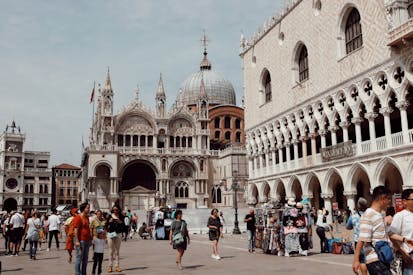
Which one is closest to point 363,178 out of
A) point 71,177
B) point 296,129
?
point 296,129

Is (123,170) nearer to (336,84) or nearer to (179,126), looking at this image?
(179,126)

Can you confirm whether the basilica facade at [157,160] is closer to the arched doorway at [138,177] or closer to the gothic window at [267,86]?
the arched doorway at [138,177]

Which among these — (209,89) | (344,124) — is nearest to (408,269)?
(344,124)

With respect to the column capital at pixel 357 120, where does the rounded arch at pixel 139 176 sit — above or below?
below

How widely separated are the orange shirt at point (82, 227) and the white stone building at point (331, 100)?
17.5 meters

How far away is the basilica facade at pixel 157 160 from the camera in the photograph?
4816 centimetres

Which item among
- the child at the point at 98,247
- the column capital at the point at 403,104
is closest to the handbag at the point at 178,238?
the child at the point at 98,247

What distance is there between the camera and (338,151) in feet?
92.3

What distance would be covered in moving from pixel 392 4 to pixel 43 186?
76.3 metres

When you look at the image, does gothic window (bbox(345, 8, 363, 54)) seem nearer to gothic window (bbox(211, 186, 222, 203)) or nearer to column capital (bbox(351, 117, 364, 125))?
column capital (bbox(351, 117, 364, 125))

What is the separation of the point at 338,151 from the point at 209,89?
41.0m

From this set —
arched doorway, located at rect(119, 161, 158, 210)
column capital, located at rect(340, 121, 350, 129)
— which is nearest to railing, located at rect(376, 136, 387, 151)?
column capital, located at rect(340, 121, 350, 129)

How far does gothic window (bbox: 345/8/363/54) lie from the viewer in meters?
26.7

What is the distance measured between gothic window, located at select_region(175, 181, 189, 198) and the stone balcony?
1293 inches
